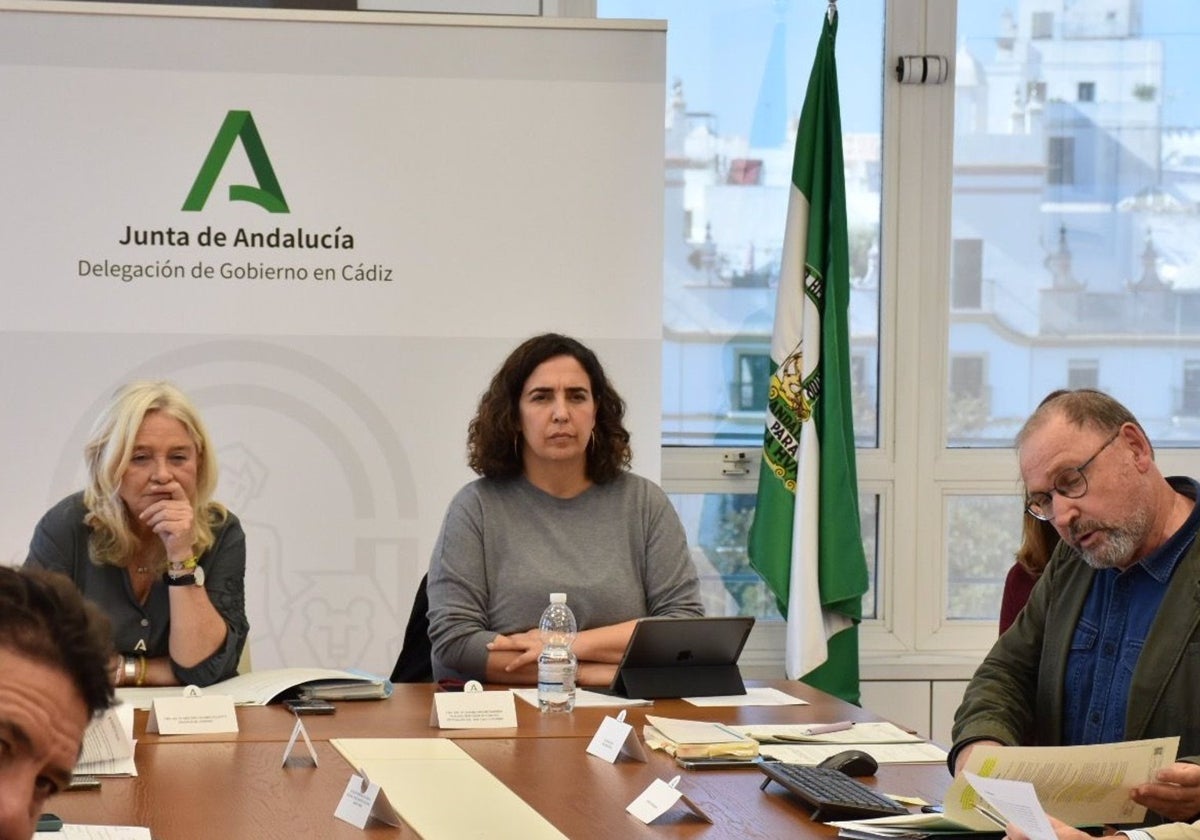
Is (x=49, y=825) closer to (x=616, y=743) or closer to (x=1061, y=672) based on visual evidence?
(x=616, y=743)

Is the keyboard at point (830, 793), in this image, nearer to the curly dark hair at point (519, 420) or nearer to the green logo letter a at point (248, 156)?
the curly dark hair at point (519, 420)

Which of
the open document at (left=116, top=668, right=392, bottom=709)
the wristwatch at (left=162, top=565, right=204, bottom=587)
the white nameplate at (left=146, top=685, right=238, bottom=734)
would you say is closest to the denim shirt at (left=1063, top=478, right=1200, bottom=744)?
the open document at (left=116, top=668, right=392, bottom=709)

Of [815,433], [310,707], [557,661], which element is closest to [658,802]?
[557,661]

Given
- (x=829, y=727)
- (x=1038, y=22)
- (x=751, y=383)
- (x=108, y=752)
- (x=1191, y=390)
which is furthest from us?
(x=1191, y=390)

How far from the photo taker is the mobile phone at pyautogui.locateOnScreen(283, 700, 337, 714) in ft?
10.4

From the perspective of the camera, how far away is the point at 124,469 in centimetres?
357

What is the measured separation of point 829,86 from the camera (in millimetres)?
5199

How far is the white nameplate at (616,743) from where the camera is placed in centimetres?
272

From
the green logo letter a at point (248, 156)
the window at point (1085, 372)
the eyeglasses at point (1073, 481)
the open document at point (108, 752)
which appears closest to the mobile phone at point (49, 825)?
the open document at point (108, 752)

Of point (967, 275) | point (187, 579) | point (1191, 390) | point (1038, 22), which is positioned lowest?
point (187, 579)

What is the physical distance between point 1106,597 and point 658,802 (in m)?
0.99

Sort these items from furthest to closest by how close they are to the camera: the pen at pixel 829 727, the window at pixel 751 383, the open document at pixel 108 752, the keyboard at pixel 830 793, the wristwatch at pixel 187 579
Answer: the window at pixel 751 383 < the wristwatch at pixel 187 579 < the pen at pixel 829 727 < the open document at pixel 108 752 < the keyboard at pixel 830 793

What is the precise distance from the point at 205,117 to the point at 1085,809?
320 cm

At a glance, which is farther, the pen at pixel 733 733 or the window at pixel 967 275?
the window at pixel 967 275
